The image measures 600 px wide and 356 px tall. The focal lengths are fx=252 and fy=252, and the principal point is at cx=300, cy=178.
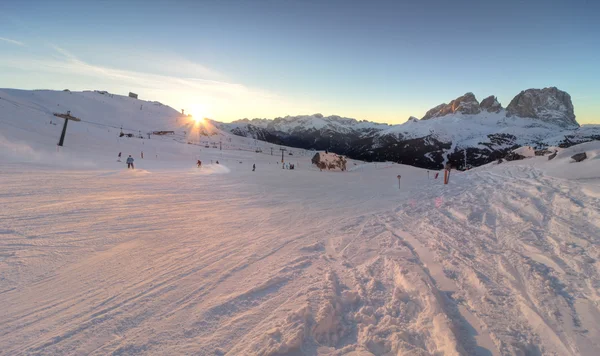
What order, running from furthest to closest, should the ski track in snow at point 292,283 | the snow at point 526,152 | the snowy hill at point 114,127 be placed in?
the snowy hill at point 114,127 < the snow at point 526,152 < the ski track in snow at point 292,283

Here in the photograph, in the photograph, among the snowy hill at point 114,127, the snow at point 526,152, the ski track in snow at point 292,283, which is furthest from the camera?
the snowy hill at point 114,127

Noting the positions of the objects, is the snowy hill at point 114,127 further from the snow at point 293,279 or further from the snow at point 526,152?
the snow at point 526,152

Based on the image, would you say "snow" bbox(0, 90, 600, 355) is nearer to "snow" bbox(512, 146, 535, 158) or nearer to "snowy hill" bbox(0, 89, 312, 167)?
"snow" bbox(512, 146, 535, 158)

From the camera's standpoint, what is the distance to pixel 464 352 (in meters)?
2.93

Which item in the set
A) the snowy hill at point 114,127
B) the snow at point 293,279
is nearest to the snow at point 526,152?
the snow at point 293,279

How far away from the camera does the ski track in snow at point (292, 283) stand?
304 cm

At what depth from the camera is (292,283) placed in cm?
432

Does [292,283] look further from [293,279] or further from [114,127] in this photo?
[114,127]

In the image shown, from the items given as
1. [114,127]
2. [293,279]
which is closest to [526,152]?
[293,279]

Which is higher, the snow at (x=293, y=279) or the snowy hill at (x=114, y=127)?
the snowy hill at (x=114, y=127)

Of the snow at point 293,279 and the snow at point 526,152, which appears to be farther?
the snow at point 526,152

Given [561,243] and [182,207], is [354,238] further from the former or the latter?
[182,207]

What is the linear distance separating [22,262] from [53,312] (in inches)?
76.9

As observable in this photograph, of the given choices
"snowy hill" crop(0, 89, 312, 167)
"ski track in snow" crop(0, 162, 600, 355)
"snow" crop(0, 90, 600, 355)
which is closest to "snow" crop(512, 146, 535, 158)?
"snow" crop(0, 90, 600, 355)
